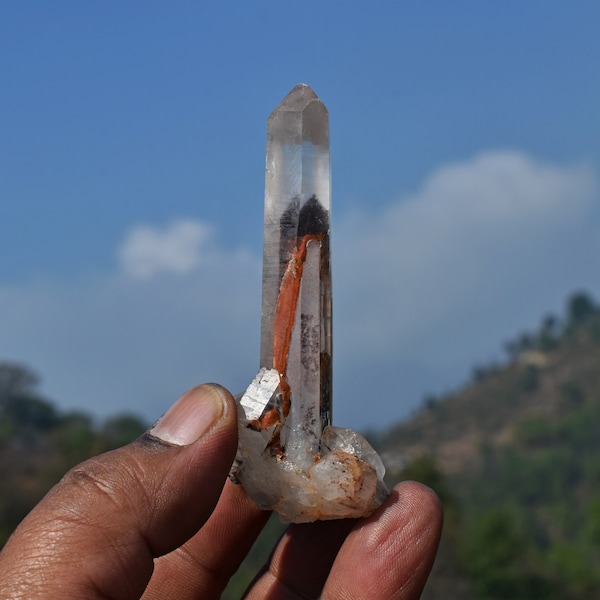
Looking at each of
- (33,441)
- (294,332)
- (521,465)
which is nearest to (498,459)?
(521,465)

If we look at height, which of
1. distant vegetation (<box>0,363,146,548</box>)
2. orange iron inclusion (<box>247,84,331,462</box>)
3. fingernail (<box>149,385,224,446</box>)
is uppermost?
distant vegetation (<box>0,363,146,548</box>)

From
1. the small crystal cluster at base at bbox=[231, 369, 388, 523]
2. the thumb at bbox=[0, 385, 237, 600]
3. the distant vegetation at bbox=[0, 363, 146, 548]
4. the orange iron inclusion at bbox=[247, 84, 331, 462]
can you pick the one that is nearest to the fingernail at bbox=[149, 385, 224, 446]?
the thumb at bbox=[0, 385, 237, 600]

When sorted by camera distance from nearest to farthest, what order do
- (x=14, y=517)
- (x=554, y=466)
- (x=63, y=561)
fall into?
(x=63, y=561), (x=14, y=517), (x=554, y=466)

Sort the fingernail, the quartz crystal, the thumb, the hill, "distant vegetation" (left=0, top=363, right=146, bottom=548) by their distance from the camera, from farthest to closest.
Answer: the hill
"distant vegetation" (left=0, top=363, right=146, bottom=548)
the quartz crystal
the fingernail
the thumb

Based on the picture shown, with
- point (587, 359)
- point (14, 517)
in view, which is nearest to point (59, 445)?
point (14, 517)

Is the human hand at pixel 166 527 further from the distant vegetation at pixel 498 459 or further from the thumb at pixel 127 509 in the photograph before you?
the distant vegetation at pixel 498 459

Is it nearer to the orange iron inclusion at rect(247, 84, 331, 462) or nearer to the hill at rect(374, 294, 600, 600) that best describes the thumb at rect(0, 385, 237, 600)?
the orange iron inclusion at rect(247, 84, 331, 462)

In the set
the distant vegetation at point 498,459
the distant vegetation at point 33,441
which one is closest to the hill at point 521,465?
the distant vegetation at point 498,459

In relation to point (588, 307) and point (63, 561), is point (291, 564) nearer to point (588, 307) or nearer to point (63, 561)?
point (63, 561)
